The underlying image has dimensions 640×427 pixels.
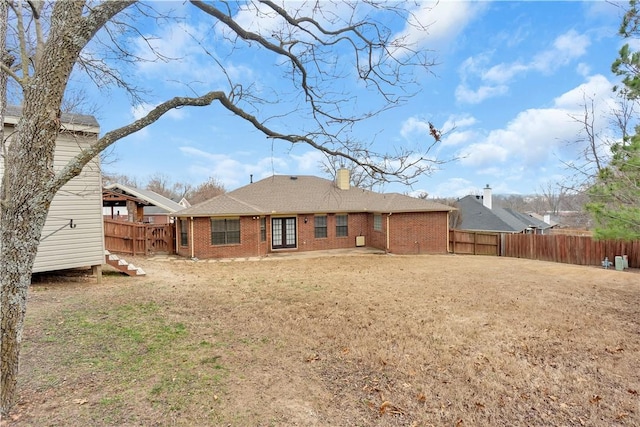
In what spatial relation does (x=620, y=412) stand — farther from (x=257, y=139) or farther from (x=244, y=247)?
(x=244, y=247)

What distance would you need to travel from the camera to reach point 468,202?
25.8m

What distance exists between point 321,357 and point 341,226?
13897 millimetres

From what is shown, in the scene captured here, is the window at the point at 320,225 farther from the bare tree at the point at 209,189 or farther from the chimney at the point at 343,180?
the bare tree at the point at 209,189

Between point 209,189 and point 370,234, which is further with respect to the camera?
point 209,189

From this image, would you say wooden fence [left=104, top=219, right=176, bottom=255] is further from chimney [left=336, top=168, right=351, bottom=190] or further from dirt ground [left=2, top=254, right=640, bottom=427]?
chimney [left=336, top=168, right=351, bottom=190]

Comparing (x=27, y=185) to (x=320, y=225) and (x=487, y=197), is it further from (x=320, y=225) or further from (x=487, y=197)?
(x=487, y=197)

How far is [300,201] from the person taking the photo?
1759 cm

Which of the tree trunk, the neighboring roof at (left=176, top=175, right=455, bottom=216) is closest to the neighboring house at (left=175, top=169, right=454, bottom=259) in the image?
the neighboring roof at (left=176, top=175, right=455, bottom=216)

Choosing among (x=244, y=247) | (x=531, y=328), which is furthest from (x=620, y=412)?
(x=244, y=247)

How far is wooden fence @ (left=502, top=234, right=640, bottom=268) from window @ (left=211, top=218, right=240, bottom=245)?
14489mm

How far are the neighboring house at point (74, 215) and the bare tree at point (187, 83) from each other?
232 cm

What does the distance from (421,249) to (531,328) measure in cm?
1204

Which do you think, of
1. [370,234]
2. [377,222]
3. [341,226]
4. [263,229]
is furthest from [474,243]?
[263,229]

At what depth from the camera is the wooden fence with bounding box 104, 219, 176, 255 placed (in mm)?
14156
